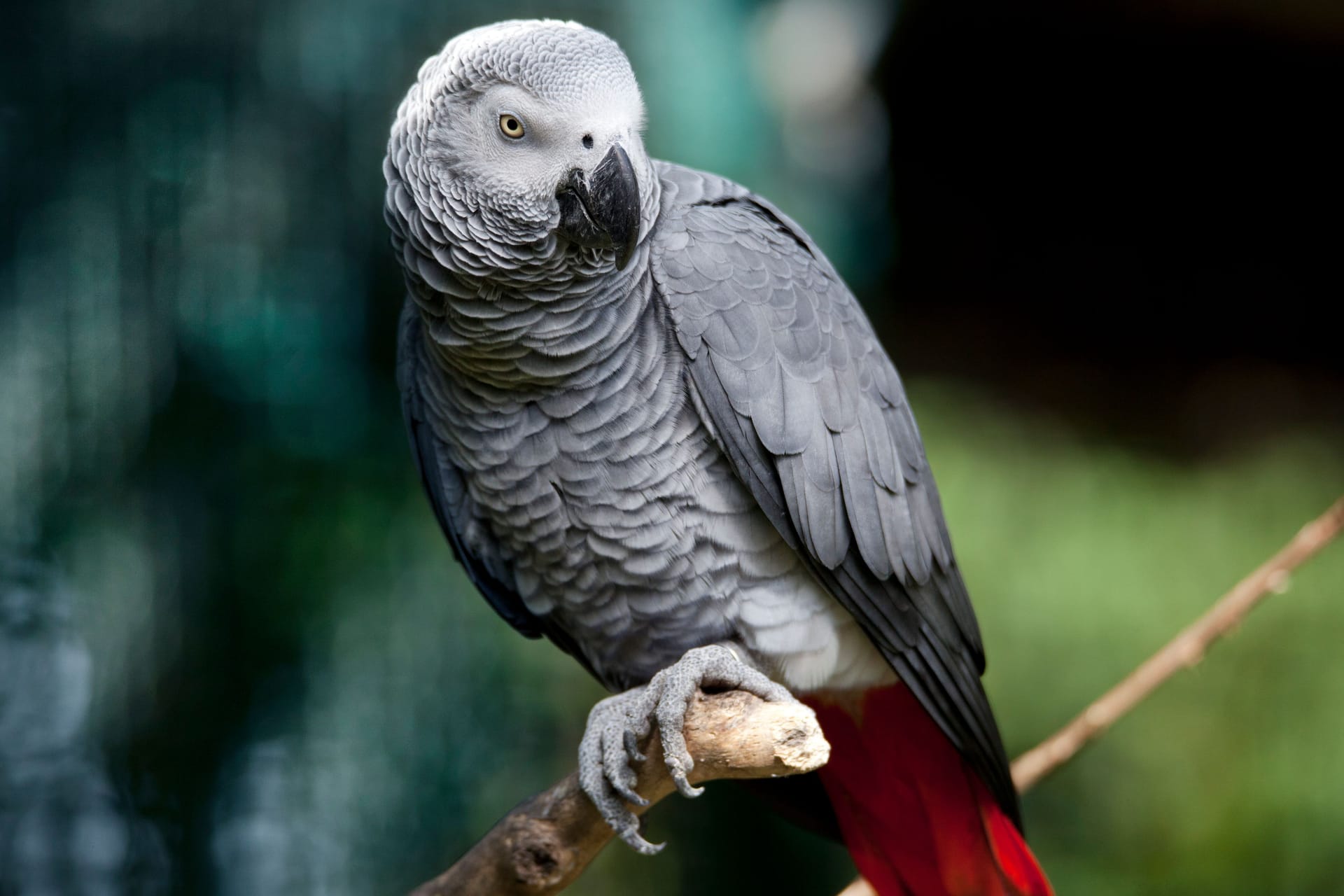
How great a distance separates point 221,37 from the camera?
1.56 metres

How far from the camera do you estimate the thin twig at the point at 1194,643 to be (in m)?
1.09

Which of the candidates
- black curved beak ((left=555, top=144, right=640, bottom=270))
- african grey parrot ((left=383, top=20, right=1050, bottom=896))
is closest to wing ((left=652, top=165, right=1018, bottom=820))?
african grey parrot ((left=383, top=20, right=1050, bottom=896))

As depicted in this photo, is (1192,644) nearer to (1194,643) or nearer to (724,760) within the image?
(1194,643)

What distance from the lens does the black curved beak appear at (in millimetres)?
849

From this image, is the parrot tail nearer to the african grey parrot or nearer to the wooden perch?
the african grey parrot

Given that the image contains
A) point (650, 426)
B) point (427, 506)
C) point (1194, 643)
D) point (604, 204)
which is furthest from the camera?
point (427, 506)

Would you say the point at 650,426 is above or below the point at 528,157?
below

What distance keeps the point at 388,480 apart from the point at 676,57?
88cm

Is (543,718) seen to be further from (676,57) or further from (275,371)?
(676,57)

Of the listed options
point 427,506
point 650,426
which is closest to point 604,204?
point 650,426

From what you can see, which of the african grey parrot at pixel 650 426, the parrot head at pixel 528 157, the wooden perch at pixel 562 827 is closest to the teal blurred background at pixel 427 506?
the african grey parrot at pixel 650 426

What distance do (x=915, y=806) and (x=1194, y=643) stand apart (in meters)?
0.37

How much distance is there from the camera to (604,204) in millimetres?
847

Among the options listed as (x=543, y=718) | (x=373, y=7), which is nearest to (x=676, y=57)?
(x=373, y=7)
